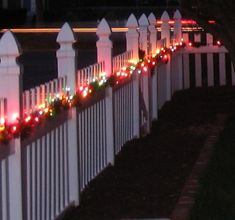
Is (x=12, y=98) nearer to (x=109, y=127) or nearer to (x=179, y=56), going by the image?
(x=109, y=127)

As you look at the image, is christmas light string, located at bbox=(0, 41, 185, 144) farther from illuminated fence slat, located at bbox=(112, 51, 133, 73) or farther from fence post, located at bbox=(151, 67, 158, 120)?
fence post, located at bbox=(151, 67, 158, 120)

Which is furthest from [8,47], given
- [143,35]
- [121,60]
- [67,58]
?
[143,35]

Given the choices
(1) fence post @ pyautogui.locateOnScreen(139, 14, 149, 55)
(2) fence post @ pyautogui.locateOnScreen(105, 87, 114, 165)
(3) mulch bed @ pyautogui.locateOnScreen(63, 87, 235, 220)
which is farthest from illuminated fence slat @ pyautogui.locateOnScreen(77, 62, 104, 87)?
(1) fence post @ pyautogui.locateOnScreen(139, 14, 149, 55)

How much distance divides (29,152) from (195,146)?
16.7 ft

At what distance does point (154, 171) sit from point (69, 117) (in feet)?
6.83

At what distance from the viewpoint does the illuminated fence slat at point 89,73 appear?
32.0 feet

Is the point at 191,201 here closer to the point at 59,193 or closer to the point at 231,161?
the point at 59,193

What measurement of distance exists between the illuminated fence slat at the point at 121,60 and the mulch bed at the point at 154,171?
3.23 ft

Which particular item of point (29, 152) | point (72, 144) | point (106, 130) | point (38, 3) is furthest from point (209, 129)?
point (38, 3)

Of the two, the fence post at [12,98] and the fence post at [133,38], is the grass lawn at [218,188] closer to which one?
the fence post at [12,98]

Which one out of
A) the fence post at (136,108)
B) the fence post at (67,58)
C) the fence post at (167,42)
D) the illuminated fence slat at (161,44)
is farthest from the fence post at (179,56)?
the fence post at (67,58)

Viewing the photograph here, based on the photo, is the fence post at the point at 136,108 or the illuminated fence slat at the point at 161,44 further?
the illuminated fence slat at the point at 161,44

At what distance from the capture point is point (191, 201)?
879 centimetres

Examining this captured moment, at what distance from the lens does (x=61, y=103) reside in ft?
28.5
